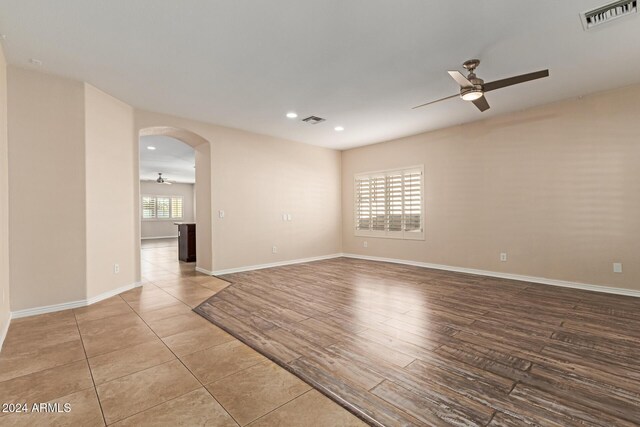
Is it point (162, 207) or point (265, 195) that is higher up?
point (265, 195)

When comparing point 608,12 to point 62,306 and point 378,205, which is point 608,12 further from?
point 62,306

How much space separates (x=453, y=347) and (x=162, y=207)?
559 inches

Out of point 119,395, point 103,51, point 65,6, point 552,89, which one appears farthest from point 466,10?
point 119,395

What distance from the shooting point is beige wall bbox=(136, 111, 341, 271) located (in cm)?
545

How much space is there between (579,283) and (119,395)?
575 cm

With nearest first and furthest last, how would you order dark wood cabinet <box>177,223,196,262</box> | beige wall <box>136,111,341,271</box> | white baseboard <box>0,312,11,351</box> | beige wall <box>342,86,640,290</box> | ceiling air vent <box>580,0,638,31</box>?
1. ceiling air vent <box>580,0,638,31</box>
2. white baseboard <box>0,312,11,351</box>
3. beige wall <box>342,86,640,290</box>
4. beige wall <box>136,111,341,271</box>
5. dark wood cabinet <box>177,223,196,262</box>

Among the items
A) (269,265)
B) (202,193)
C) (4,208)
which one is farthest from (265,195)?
(4,208)

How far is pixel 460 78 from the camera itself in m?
2.88

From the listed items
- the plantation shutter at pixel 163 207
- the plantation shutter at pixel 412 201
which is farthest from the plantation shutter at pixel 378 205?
the plantation shutter at pixel 163 207

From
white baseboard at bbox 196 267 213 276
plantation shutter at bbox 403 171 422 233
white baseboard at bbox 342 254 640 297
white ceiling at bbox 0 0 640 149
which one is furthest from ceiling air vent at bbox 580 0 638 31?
white baseboard at bbox 196 267 213 276

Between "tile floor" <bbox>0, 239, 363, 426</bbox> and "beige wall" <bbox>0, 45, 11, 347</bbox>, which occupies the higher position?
"beige wall" <bbox>0, 45, 11, 347</bbox>

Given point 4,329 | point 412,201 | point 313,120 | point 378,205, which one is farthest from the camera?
point 378,205

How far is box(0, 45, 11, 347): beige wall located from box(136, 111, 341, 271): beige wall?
1.72 metres

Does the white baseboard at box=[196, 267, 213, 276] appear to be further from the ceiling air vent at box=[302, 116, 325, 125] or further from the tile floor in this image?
the ceiling air vent at box=[302, 116, 325, 125]
